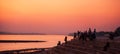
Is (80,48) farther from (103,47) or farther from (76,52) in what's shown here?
A: (103,47)

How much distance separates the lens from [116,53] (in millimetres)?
20438

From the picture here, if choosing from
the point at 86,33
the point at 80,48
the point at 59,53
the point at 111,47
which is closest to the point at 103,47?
the point at 111,47

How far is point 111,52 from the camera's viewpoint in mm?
21250

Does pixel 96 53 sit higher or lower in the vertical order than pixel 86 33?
lower

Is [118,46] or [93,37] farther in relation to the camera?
[93,37]

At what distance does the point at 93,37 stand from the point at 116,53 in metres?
10.6

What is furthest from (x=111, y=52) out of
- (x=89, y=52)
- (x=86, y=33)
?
(x=86, y=33)

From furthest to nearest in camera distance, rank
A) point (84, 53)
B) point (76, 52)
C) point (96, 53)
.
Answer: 1. point (76, 52)
2. point (84, 53)
3. point (96, 53)

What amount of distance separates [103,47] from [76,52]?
378cm

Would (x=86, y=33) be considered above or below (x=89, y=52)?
above

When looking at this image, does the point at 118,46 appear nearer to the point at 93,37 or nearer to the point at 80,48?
the point at 80,48

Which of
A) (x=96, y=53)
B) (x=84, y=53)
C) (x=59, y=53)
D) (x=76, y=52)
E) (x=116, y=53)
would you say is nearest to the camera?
(x=116, y=53)

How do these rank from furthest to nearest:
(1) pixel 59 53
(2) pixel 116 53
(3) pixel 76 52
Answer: (1) pixel 59 53
(3) pixel 76 52
(2) pixel 116 53

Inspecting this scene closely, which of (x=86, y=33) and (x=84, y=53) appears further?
(x=86, y=33)
